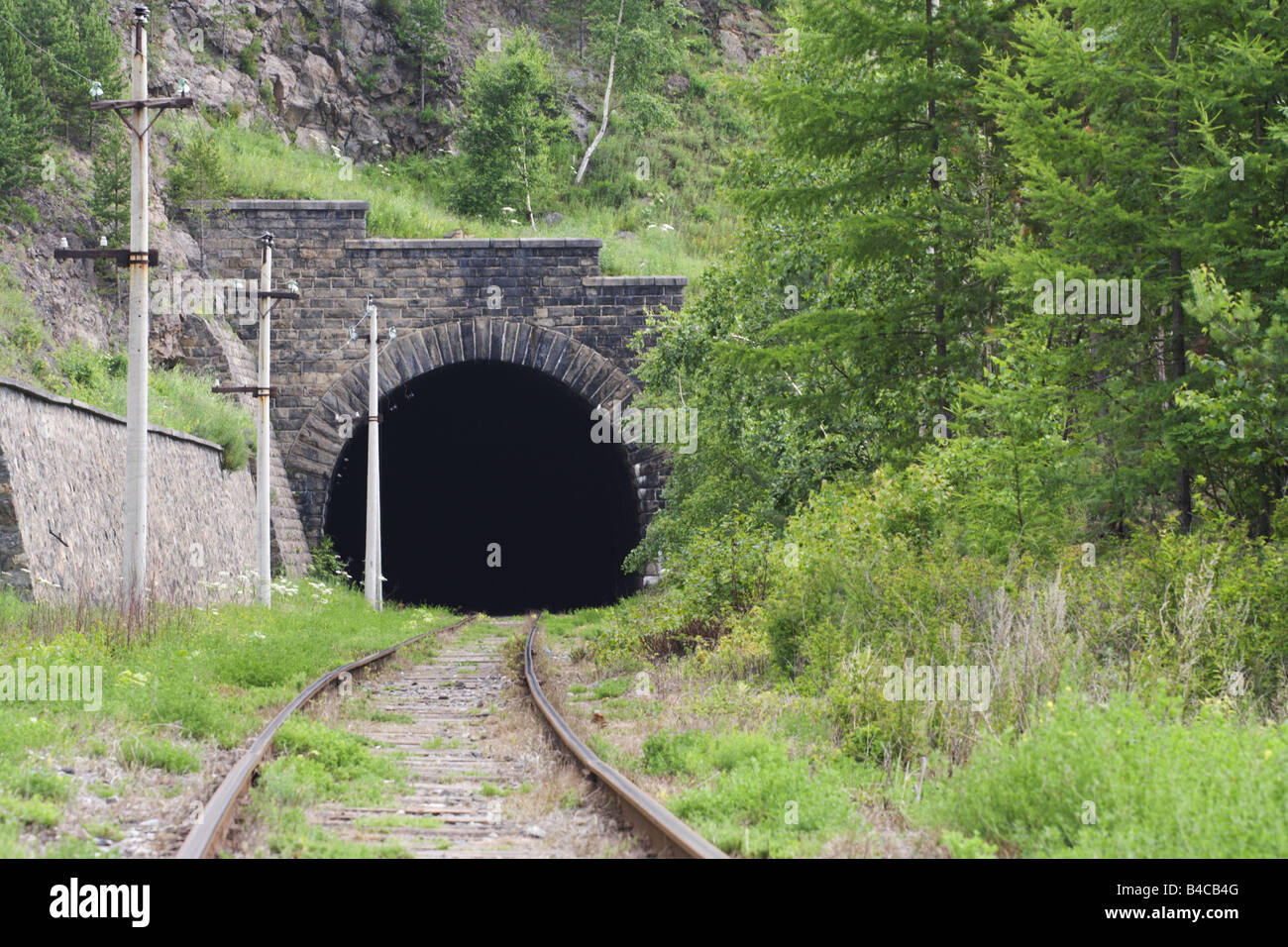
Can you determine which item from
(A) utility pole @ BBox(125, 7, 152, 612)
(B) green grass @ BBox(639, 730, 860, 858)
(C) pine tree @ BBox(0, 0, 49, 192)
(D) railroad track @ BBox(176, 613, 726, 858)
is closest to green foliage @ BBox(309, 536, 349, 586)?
(C) pine tree @ BBox(0, 0, 49, 192)

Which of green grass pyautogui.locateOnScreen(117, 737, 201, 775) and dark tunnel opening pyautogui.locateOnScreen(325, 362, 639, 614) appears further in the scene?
dark tunnel opening pyautogui.locateOnScreen(325, 362, 639, 614)

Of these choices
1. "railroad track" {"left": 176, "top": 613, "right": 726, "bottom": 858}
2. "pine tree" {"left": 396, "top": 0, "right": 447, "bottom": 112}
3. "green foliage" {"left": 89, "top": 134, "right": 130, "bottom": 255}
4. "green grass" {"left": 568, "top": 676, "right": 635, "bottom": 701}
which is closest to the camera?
"railroad track" {"left": 176, "top": 613, "right": 726, "bottom": 858}

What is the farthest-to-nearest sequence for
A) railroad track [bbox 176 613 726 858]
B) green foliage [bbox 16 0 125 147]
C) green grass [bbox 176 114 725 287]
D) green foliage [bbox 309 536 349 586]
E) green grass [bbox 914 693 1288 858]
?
green grass [bbox 176 114 725 287], green foliage [bbox 309 536 349 586], green foliage [bbox 16 0 125 147], railroad track [bbox 176 613 726 858], green grass [bbox 914 693 1288 858]

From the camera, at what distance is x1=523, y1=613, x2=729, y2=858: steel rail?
5176mm

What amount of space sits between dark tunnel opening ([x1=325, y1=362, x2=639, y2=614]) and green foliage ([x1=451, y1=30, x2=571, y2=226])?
6547 mm

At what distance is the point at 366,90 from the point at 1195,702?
4387 cm

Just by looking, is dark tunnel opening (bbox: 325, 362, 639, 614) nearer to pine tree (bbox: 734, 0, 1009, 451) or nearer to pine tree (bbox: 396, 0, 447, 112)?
pine tree (bbox: 396, 0, 447, 112)

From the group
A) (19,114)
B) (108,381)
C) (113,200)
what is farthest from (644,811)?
(19,114)

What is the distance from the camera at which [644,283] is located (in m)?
28.8

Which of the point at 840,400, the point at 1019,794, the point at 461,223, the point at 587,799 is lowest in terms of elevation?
the point at 587,799

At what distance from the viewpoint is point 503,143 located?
126 ft
